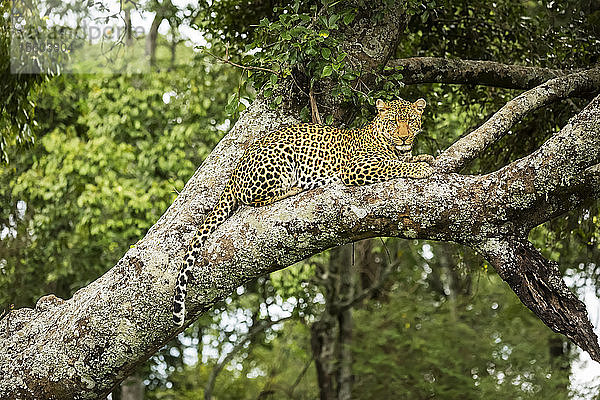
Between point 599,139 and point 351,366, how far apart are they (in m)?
9.51

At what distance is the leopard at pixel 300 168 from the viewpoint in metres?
4.10

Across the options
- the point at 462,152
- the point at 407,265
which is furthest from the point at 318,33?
the point at 407,265

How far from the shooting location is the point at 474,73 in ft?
19.5

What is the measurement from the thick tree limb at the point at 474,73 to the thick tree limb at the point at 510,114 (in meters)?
0.52

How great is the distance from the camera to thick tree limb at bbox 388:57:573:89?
585cm

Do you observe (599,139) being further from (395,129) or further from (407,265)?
(407,265)

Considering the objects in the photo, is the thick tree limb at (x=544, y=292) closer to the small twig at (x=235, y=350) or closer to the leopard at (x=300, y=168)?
the leopard at (x=300, y=168)

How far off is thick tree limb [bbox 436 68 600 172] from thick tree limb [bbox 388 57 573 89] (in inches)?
20.5

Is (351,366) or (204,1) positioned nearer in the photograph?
(204,1)

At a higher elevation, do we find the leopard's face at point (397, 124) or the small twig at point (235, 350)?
the small twig at point (235, 350)

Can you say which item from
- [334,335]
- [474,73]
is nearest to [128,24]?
[474,73]

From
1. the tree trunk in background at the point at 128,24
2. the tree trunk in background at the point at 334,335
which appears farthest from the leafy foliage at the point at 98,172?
the tree trunk in background at the point at 334,335

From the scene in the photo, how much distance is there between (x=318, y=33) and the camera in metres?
4.64

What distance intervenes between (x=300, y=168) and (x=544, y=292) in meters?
1.47
